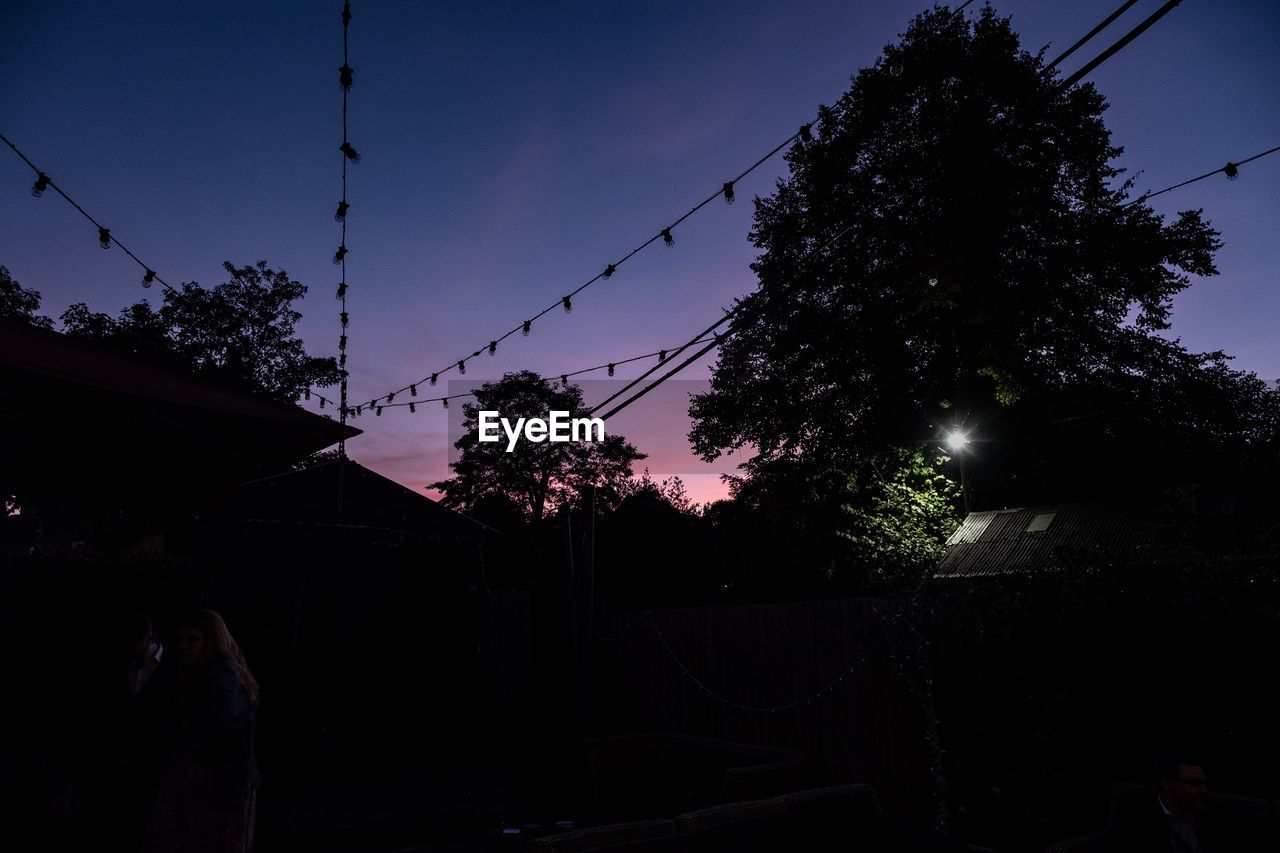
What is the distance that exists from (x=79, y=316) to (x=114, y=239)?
27.6 m

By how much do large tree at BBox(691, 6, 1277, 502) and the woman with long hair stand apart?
17.7 m

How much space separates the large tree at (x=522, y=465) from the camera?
1607 inches

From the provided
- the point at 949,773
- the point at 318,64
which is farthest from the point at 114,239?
the point at 949,773

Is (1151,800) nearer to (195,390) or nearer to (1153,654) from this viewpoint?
(1153,654)

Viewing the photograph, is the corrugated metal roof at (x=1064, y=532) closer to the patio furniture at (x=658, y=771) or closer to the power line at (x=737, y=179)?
the power line at (x=737, y=179)

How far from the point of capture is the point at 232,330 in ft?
100

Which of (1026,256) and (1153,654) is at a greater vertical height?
(1026,256)

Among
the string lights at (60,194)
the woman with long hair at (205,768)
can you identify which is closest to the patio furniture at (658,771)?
the woman with long hair at (205,768)

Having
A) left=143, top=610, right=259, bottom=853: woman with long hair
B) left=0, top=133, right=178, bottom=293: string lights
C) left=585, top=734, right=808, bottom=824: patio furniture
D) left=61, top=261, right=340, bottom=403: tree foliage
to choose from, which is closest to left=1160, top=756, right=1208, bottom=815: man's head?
left=585, top=734, right=808, bottom=824: patio furniture

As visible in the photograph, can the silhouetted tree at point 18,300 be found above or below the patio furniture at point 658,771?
above

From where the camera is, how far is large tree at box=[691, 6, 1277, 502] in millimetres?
20203

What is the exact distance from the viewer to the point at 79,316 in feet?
98.6

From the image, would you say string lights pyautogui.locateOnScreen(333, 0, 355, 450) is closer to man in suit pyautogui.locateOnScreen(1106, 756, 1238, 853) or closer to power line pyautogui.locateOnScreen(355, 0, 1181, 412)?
power line pyautogui.locateOnScreen(355, 0, 1181, 412)

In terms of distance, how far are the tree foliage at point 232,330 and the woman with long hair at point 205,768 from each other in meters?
28.2
